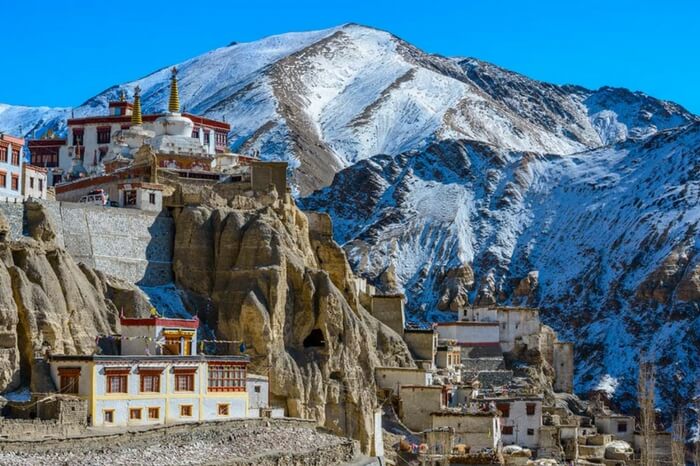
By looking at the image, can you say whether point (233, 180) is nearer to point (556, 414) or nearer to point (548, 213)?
point (556, 414)

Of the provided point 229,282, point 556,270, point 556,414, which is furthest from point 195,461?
point 556,270

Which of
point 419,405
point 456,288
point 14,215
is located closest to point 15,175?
point 14,215

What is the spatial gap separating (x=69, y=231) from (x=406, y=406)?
23.0 metres

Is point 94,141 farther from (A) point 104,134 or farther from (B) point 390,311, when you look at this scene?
(B) point 390,311

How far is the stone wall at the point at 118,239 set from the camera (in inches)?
3519

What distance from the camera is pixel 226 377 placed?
3039 inches

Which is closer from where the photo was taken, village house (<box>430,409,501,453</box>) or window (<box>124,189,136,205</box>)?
village house (<box>430,409,501,453</box>)

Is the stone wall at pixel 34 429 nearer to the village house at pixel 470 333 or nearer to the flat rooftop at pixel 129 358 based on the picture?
the flat rooftop at pixel 129 358

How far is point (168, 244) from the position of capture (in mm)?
93500

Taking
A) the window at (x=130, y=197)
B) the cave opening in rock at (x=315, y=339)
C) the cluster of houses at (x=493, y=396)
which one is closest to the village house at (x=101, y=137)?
the window at (x=130, y=197)

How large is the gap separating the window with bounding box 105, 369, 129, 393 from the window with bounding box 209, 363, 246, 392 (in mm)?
5983

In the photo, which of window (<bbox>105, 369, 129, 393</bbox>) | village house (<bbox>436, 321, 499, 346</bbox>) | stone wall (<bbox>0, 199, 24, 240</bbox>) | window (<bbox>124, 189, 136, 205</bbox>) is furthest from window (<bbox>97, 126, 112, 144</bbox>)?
window (<bbox>105, 369, 129, 393</bbox>)

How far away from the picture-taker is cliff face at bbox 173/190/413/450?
8819cm

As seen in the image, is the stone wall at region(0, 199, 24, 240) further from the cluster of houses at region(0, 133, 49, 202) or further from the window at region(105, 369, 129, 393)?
the window at region(105, 369, 129, 393)
